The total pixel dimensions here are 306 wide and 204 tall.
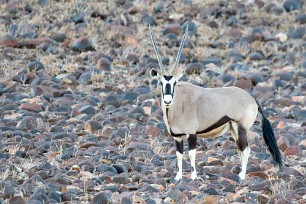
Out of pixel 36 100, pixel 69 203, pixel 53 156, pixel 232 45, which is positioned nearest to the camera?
pixel 69 203

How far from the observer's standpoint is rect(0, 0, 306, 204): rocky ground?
9250 mm

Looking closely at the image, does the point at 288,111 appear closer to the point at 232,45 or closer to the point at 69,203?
the point at 232,45

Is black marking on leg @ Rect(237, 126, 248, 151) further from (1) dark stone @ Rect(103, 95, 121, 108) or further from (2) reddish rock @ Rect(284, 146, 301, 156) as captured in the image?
(1) dark stone @ Rect(103, 95, 121, 108)

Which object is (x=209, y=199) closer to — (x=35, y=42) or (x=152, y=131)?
(x=152, y=131)

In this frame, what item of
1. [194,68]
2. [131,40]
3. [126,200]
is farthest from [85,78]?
[126,200]

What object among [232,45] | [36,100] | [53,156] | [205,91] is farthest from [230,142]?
[232,45]

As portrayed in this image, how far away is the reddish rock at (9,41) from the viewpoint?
1673cm

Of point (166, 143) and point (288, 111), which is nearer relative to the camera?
point (166, 143)

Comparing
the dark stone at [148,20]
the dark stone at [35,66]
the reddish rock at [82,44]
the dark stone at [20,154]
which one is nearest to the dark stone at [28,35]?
Answer: the reddish rock at [82,44]

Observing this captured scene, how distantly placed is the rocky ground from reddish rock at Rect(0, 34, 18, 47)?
0.02 m

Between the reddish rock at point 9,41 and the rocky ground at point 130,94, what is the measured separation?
A: 0.02 meters

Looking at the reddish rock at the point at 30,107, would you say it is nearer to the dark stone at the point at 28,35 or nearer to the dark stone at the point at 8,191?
the dark stone at the point at 28,35

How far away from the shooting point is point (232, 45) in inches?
724

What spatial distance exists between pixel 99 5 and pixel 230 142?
842cm
